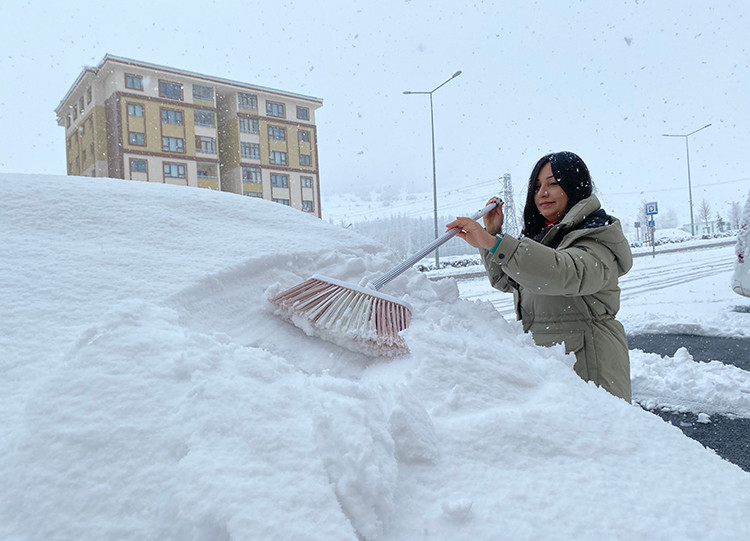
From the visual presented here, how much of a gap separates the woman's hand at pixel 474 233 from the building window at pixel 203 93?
98.4 feet

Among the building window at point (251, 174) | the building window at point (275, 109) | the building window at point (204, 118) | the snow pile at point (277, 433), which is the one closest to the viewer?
the snow pile at point (277, 433)

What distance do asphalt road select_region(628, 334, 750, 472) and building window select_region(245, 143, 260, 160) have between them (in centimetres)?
2821

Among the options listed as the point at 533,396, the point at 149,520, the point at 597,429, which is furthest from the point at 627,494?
the point at 149,520

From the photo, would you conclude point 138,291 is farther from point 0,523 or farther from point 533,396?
point 533,396

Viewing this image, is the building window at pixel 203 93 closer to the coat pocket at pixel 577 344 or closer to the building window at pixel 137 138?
the building window at pixel 137 138

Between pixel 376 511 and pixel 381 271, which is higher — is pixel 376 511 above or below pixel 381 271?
below

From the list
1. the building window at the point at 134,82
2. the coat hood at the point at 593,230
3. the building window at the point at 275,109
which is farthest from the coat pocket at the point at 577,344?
the building window at the point at 275,109

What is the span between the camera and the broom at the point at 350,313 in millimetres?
1374

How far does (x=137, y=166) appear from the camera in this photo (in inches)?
1008

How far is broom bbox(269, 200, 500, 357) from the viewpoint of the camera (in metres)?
1.37

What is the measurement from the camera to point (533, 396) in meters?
1.18

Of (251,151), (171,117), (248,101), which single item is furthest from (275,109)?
(171,117)

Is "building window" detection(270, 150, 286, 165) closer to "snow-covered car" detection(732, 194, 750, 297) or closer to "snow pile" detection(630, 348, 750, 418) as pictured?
"snow-covered car" detection(732, 194, 750, 297)

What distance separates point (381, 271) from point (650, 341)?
484 cm
